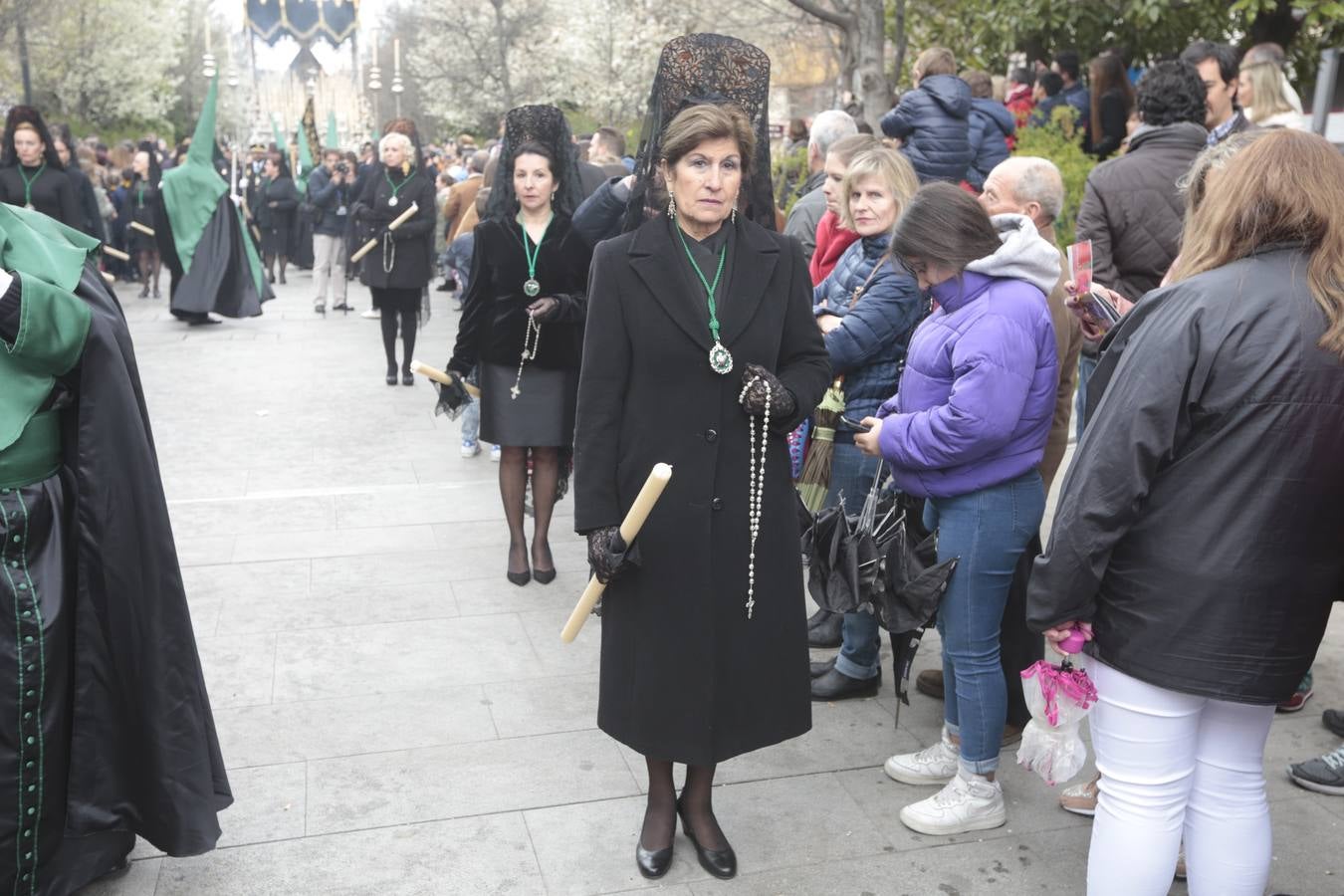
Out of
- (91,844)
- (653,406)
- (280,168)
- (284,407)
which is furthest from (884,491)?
(280,168)

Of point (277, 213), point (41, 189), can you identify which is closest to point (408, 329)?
point (41, 189)

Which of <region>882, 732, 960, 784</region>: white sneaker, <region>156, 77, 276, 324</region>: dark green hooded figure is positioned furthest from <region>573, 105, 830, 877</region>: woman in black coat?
<region>156, 77, 276, 324</region>: dark green hooded figure

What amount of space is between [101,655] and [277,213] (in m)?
17.4

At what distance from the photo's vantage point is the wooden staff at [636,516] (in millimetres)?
3105

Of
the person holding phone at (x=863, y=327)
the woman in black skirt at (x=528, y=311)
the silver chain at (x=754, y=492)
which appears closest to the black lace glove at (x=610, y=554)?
the silver chain at (x=754, y=492)

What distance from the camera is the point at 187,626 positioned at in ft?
11.3

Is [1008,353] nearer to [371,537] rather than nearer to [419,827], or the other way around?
[419,827]

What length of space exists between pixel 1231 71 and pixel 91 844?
5.74m

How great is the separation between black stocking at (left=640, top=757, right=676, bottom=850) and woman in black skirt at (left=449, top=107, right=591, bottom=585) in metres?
2.54

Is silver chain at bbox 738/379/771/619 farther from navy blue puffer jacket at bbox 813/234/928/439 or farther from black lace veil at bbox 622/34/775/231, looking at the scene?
navy blue puffer jacket at bbox 813/234/928/439

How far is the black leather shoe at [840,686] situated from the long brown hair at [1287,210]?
240 cm

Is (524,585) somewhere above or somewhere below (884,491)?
below

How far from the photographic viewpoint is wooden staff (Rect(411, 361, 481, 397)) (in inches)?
224

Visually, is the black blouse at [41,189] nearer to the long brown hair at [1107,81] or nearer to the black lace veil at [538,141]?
the black lace veil at [538,141]
